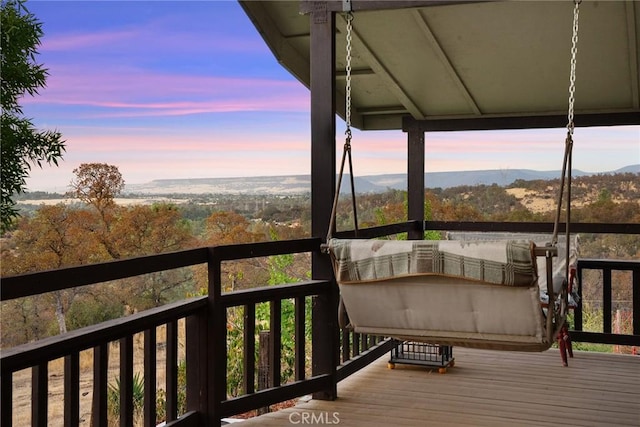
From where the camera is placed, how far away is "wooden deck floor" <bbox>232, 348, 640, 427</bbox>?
12.1ft

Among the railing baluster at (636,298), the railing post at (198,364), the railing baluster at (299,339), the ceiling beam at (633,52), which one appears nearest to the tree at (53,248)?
the railing baluster at (299,339)

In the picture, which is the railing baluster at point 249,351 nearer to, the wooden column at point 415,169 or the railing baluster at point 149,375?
the railing baluster at point 149,375

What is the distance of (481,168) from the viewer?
11.7 metres

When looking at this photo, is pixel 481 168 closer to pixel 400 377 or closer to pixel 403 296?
pixel 400 377

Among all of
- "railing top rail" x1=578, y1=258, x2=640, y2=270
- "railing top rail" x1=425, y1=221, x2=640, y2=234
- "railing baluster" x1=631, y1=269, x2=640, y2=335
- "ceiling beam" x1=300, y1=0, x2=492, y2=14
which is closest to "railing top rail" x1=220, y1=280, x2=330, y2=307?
"ceiling beam" x1=300, y1=0, x2=492, y2=14

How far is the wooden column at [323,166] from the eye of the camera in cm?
385

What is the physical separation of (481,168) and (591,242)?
2148mm

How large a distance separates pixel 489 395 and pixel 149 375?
2.16 m

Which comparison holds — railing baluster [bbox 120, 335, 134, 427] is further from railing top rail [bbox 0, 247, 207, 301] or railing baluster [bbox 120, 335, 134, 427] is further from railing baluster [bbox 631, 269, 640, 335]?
railing baluster [bbox 631, 269, 640, 335]

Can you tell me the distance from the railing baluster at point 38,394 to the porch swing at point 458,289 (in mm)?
1334

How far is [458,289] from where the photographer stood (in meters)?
2.99

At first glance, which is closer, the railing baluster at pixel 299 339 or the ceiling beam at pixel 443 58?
the railing baluster at pixel 299 339

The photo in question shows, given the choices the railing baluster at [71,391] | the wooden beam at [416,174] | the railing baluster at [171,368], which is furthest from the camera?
the wooden beam at [416,174]

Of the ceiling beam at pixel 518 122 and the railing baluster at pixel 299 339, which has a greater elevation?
the ceiling beam at pixel 518 122
